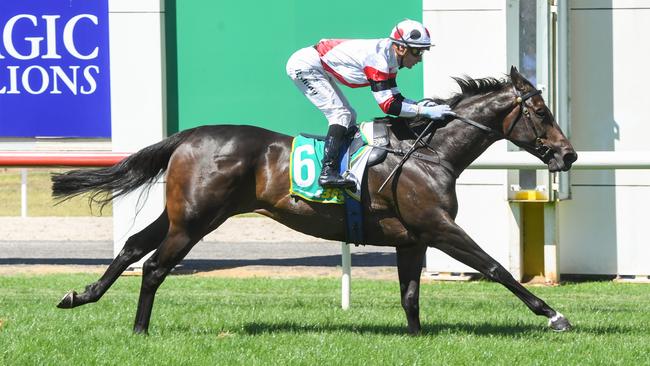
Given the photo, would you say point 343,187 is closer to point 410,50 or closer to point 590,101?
point 410,50

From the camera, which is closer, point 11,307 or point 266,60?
point 11,307

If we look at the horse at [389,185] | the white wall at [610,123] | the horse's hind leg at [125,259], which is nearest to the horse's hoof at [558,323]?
the horse at [389,185]

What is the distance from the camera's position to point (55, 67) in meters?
13.9

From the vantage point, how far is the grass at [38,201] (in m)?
23.4

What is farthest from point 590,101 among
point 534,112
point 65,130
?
point 65,130

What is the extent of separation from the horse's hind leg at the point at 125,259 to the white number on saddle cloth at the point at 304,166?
1.05 metres

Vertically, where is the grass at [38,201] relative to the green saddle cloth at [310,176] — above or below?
below

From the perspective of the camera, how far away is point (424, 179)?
8.28 m

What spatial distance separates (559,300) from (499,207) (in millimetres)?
1937

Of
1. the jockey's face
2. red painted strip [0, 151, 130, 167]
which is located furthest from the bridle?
red painted strip [0, 151, 130, 167]

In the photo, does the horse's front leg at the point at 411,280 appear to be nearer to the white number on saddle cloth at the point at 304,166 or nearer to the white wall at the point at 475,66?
the white number on saddle cloth at the point at 304,166

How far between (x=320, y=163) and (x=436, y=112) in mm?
852

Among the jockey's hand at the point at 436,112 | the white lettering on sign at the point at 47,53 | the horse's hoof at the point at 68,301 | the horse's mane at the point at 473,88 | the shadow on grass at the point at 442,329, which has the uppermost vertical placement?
the white lettering on sign at the point at 47,53

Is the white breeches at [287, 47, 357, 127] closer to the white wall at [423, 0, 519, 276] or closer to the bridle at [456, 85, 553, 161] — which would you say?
the bridle at [456, 85, 553, 161]
